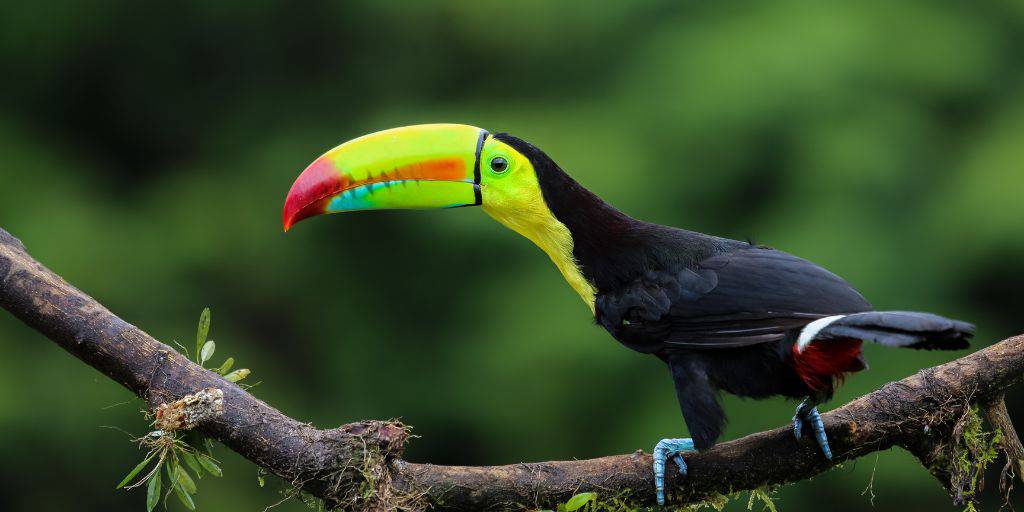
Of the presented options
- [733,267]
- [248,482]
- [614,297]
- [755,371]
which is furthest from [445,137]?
[248,482]

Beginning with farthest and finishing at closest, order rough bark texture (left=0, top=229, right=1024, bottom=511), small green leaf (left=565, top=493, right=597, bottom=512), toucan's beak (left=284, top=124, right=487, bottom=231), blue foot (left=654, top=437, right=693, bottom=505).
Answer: toucan's beak (left=284, top=124, right=487, bottom=231) → blue foot (left=654, top=437, right=693, bottom=505) → small green leaf (left=565, top=493, right=597, bottom=512) → rough bark texture (left=0, top=229, right=1024, bottom=511)

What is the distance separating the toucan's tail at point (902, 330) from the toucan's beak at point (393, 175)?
1.03 meters

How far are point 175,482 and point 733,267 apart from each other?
1.46 metres

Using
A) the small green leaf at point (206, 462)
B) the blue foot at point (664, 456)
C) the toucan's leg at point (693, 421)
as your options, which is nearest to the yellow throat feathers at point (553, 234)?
the toucan's leg at point (693, 421)

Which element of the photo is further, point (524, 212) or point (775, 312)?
point (524, 212)

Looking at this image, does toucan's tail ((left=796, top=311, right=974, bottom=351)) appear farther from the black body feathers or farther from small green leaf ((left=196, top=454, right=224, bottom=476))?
small green leaf ((left=196, top=454, right=224, bottom=476))

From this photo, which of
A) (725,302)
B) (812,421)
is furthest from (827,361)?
(725,302)

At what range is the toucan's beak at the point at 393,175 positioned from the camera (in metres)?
2.85

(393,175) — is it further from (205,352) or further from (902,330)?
(902,330)

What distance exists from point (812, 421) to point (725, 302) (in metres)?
0.36

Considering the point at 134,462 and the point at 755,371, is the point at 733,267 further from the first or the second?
the point at 134,462

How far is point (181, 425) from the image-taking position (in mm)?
2201

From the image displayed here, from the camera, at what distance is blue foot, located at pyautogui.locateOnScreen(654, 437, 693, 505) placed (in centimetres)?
251

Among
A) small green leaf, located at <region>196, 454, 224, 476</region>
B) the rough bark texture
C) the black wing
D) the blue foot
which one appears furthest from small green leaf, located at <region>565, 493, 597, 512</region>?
small green leaf, located at <region>196, 454, 224, 476</region>
